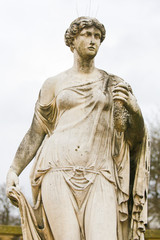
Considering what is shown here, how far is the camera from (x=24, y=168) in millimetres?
6574

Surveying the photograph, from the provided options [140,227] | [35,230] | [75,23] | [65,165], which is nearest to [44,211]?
[35,230]

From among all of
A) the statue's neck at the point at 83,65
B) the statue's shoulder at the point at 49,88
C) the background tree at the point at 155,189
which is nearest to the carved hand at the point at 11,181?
the statue's shoulder at the point at 49,88

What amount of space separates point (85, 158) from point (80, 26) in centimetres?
171

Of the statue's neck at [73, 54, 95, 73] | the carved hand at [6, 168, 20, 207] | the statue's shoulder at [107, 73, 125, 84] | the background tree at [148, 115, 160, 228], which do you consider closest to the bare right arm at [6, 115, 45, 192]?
the carved hand at [6, 168, 20, 207]

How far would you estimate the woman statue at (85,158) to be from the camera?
5.75 m

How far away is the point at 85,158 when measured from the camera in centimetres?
595

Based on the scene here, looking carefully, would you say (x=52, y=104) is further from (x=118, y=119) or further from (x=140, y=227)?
(x=140, y=227)

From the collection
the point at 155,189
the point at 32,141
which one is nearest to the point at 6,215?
the point at 155,189

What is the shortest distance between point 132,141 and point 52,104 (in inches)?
45.2

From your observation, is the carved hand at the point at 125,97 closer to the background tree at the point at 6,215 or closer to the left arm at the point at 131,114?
the left arm at the point at 131,114

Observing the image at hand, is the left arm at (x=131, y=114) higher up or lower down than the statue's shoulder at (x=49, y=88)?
lower down

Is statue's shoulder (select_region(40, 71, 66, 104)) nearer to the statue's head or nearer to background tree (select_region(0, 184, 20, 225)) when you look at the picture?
the statue's head

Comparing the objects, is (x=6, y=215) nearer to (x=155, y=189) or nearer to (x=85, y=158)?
(x=155, y=189)

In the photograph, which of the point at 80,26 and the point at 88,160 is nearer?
the point at 88,160
